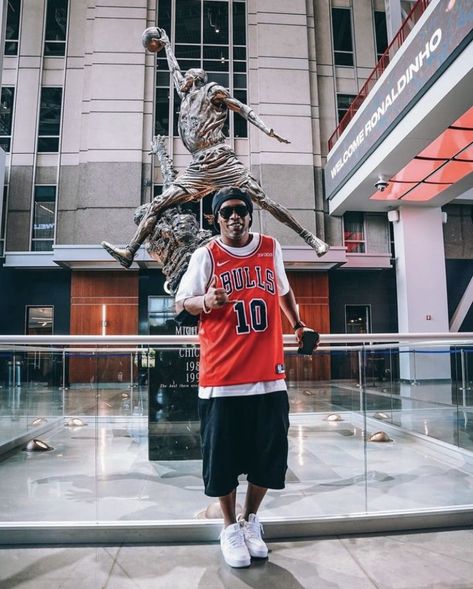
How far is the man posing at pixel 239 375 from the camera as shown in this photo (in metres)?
2.27

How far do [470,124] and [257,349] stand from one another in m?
8.68

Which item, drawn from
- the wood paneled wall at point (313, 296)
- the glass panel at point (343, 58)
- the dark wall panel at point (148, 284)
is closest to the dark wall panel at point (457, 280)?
the wood paneled wall at point (313, 296)

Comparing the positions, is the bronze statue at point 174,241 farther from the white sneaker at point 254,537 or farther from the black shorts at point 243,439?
the white sneaker at point 254,537

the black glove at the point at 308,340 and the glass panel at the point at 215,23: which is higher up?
the glass panel at the point at 215,23

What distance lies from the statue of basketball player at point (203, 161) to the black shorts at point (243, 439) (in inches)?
94.3

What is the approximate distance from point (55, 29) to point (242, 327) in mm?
17305

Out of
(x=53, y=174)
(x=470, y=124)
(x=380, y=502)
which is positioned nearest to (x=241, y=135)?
(x=53, y=174)

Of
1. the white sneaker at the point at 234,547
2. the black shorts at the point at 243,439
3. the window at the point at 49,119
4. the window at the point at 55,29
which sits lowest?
the white sneaker at the point at 234,547

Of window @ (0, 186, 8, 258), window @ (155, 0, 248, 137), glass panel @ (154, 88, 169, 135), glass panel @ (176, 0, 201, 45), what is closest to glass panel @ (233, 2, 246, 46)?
window @ (155, 0, 248, 137)

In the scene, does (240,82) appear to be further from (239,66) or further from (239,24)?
(239,24)

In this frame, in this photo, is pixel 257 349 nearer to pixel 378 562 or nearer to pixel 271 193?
pixel 378 562

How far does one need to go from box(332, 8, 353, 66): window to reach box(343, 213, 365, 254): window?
5.58 meters

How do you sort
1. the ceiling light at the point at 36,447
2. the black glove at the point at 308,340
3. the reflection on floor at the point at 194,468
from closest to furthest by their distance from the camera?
the black glove at the point at 308,340 < the reflection on floor at the point at 194,468 < the ceiling light at the point at 36,447

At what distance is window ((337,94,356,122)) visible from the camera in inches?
620
